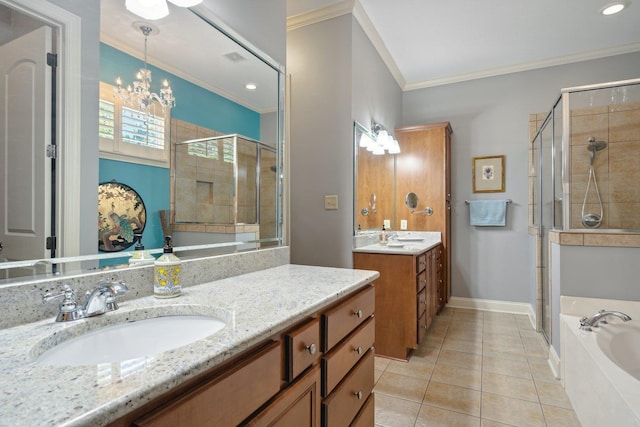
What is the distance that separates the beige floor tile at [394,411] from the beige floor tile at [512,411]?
385 millimetres

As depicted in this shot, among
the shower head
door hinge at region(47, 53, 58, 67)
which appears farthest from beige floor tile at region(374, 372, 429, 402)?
the shower head

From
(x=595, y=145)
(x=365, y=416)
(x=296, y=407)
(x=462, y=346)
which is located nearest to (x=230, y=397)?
(x=296, y=407)

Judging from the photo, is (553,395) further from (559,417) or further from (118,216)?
(118,216)

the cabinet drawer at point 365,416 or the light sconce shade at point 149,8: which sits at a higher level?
the light sconce shade at point 149,8

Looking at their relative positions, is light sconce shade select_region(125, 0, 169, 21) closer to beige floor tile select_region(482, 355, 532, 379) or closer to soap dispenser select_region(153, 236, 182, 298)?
soap dispenser select_region(153, 236, 182, 298)

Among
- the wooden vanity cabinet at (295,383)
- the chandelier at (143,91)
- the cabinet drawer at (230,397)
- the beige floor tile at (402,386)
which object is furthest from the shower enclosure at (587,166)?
the chandelier at (143,91)

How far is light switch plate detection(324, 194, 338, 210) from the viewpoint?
261 centimetres

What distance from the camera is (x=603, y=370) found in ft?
4.46

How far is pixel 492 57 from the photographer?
3.58m

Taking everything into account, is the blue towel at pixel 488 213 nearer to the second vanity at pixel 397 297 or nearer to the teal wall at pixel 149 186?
the second vanity at pixel 397 297

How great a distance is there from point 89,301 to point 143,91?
702 millimetres

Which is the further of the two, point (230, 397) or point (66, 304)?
point (66, 304)

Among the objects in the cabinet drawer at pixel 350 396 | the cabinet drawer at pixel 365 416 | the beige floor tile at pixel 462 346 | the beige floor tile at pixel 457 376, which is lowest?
the beige floor tile at pixel 462 346

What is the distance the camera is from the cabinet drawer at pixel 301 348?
35.1 inches
